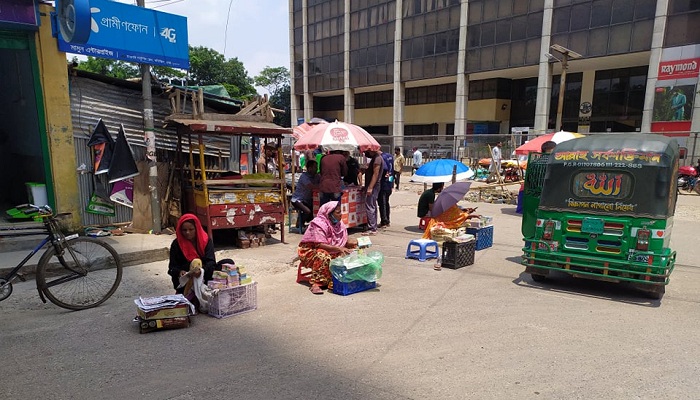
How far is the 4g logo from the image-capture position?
7.87 m

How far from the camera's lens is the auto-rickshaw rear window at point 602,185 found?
5293 millimetres

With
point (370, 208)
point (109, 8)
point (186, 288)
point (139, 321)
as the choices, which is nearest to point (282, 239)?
point (370, 208)

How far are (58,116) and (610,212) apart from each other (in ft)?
A: 27.8

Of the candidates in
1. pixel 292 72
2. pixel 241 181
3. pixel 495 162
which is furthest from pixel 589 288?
pixel 292 72

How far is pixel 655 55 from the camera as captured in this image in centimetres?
→ 2272

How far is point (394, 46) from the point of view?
117ft

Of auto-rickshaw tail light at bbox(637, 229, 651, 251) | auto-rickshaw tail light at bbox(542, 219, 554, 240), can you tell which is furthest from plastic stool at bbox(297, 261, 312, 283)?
auto-rickshaw tail light at bbox(637, 229, 651, 251)

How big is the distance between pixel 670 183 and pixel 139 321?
246 inches

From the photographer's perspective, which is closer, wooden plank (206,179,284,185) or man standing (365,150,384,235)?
wooden plank (206,179,284,185)

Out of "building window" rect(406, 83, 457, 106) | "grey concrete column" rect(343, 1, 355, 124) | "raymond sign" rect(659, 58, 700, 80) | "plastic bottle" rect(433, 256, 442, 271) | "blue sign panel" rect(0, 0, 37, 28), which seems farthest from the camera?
"grey concrete column" rect(343, 1, 355, 124)

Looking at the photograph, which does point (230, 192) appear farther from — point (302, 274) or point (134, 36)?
point (134, 36)

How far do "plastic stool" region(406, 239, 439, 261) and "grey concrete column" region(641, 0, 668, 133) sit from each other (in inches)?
866

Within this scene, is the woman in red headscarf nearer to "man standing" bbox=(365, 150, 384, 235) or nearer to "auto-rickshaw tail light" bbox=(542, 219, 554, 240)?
"auto-rickshaw tail light" bbox=(542, 219, 554, 240)

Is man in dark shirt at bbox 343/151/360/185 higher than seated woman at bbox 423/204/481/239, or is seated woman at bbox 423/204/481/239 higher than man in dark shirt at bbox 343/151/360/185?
man in dark shirt at bbox 343/151/360/185
